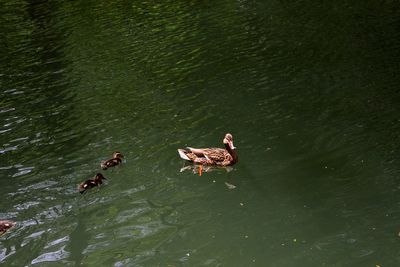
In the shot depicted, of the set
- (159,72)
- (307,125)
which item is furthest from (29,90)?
(307,125)

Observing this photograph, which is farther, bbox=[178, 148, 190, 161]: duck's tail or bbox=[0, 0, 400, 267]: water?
bbox=[178, 148, 190, 161]: duck's tail

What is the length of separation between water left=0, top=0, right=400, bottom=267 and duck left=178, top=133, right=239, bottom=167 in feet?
0.86

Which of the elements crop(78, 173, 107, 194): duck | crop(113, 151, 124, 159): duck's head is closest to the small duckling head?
crop(78, 173, 107, 194): duck

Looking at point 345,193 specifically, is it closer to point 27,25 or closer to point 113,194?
point 113,194

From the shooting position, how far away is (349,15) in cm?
2117

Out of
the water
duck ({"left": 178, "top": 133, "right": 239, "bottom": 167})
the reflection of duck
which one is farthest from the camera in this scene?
duck ({"left": 178, "top": 133, "right": 239, "bottom": 167})

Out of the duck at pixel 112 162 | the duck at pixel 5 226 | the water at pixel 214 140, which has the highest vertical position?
the duck at pixel 5 226

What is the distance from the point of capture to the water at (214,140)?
29.5 feet

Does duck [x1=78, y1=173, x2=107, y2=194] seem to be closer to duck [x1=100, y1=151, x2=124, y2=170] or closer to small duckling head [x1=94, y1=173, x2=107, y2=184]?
small duckling head [x1=94, y1=173, x2=107, y2=184]

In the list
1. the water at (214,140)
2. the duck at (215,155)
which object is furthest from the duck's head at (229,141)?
the water at (214,140)

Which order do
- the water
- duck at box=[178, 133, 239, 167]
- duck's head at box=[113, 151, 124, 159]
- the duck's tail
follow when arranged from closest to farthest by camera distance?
1. the water
2. duck at box=[178, 133, 239, 167]
3. the duck's tail
4. duck's head at box=[113, 151, 124, 159]

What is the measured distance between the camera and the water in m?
8.98

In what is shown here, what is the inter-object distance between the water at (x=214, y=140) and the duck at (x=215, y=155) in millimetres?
262

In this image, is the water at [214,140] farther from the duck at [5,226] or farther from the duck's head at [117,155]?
the duck's head at [117,155]
